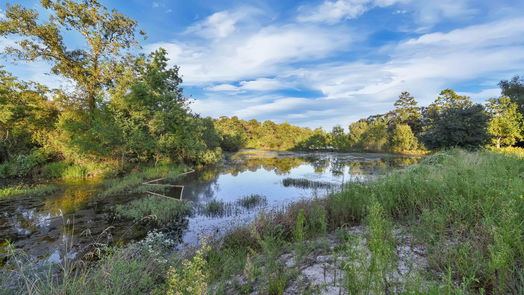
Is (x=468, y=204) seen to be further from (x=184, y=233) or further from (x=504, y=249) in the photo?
(x=184, y=233)

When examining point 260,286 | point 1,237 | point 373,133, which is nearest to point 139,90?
point 1,237

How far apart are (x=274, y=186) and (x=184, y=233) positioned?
6454mm

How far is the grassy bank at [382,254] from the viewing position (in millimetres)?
1633

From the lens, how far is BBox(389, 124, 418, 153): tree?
33719mm

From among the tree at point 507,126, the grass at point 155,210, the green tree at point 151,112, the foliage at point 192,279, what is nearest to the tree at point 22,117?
the green tree at point 151,112

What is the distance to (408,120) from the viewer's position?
42750 mm

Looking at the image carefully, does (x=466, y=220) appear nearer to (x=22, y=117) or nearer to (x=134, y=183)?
(x=134, y=183)

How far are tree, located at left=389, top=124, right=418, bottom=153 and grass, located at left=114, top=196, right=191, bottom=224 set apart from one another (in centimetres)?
3630

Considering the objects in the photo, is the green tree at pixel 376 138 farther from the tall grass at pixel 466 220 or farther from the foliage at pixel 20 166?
the foliage at pixel 20 166

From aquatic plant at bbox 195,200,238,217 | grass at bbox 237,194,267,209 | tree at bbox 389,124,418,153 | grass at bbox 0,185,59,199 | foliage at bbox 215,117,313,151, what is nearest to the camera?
aquatic plant at bbox 195,200,238,217

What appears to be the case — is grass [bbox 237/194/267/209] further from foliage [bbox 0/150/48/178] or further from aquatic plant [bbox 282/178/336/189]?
foliage [bbox 0/150/48/178]

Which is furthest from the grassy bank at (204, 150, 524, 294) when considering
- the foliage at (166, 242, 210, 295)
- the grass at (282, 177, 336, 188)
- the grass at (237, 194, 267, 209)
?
the grass at (282, 177, 336, 188)

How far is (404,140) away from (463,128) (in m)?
24.4

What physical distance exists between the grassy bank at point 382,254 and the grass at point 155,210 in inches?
127
